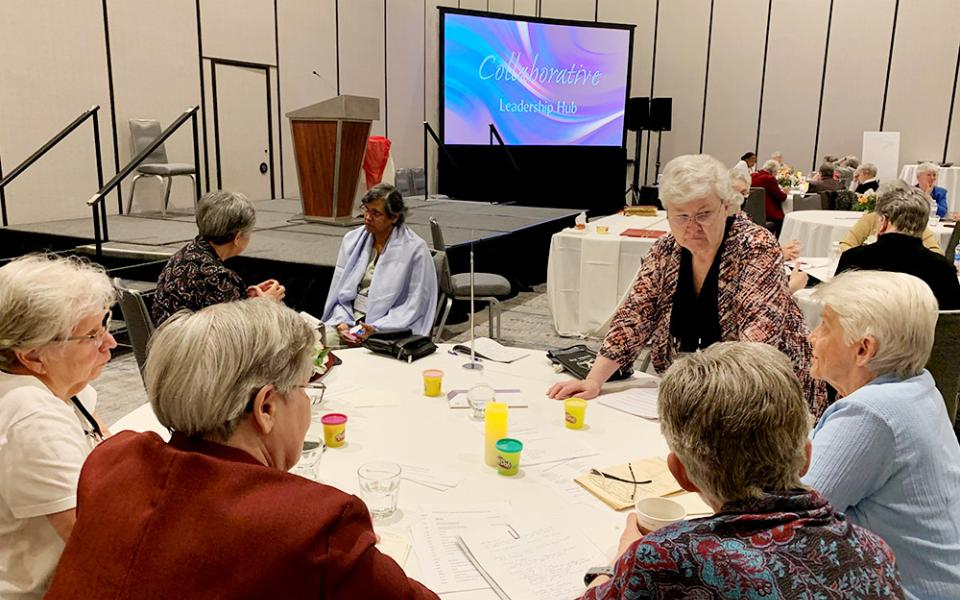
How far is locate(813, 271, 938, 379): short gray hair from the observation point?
62.4 inches

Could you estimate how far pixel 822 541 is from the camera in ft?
3.27

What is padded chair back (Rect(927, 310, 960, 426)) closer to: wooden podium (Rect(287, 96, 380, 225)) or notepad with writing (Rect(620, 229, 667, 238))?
notepad with writing (Rect(620, 229, 667, 238))

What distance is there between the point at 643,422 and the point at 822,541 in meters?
1.21

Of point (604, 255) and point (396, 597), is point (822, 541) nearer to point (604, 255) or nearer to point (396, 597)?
point (396, 597)

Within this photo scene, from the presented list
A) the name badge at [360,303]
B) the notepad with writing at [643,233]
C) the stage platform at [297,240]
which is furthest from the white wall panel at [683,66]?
the name badge at [360,303]

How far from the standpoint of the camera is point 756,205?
26.8ft

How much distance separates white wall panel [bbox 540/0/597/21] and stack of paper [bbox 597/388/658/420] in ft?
38.9

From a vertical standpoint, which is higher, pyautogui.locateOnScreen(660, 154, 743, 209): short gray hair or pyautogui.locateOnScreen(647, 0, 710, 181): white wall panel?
pyautogui.locateOnScreen(647, 0, 710, 181): white wall panel

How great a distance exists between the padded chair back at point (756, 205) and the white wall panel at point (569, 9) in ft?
20.5

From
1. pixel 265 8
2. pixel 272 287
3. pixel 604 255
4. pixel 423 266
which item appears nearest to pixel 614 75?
pixel 265 8

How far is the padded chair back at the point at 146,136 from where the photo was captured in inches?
278

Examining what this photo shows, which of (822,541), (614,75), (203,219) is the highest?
(614,75)

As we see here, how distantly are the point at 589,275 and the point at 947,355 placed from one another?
3143mm

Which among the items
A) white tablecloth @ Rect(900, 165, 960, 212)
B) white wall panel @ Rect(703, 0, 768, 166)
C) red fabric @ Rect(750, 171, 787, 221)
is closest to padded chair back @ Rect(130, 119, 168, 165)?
red fabric @ Rect(750, 171, 787, 221)
